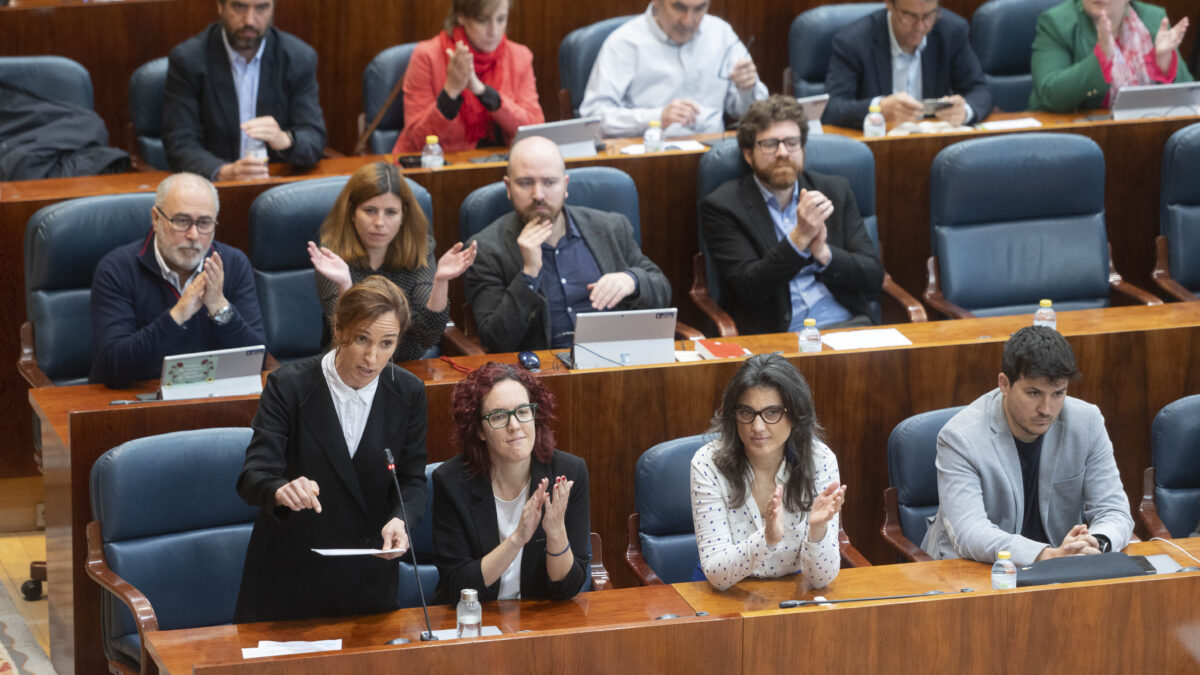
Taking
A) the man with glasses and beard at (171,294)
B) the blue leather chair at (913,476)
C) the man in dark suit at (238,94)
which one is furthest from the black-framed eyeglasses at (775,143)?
the man with glasses and beard at (171,294)

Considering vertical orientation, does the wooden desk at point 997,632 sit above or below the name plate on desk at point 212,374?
below

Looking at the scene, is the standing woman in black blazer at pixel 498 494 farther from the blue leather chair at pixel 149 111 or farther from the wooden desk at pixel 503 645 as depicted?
the blue leather chair at pixel 149 111

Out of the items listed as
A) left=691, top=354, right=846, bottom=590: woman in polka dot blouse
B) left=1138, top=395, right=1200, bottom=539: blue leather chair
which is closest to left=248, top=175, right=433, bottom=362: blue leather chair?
left=691, top=354, right=846, bottom=590: woman in polka dot blouse

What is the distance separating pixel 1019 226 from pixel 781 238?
0.65 meters

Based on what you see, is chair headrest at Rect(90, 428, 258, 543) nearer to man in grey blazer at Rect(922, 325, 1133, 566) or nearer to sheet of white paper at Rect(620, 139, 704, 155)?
man in grey blazer at Rect(922, 325, 1133, 566)

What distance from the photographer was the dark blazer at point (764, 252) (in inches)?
150

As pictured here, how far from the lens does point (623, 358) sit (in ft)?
10.4

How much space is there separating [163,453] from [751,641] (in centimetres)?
109

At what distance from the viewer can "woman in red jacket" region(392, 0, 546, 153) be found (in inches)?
166

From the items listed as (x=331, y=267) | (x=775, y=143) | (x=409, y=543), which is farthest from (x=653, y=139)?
(x=409, y=543)

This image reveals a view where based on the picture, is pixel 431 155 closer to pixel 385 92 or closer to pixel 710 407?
pixel 385 92

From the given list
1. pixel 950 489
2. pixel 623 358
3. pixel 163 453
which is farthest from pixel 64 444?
pixel 950 489

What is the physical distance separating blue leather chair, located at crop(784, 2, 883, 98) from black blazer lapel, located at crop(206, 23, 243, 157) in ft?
5.32

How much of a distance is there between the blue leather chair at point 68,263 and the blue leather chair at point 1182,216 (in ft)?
8.34
